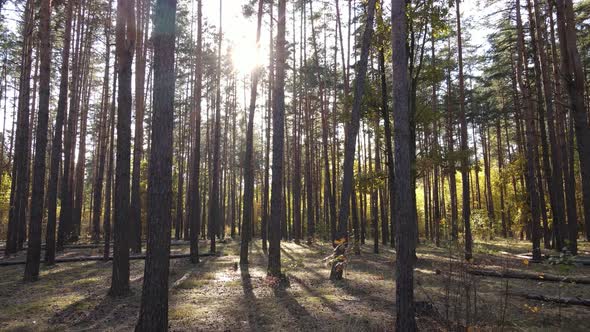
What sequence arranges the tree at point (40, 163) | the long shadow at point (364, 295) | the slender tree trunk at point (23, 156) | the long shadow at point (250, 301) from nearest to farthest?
the long shadow at point (250, 301)
the long shadow at point (364, 295)
the tree at point (40, 163)
the slender tree trunk at point (23, 156)

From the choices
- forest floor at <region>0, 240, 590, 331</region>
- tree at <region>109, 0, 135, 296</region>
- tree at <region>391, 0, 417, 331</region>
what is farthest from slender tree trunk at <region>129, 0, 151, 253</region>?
tree at <region>391, 0, 417, 331</region>

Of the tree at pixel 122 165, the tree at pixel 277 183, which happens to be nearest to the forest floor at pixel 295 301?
the tree at pixel 122 165

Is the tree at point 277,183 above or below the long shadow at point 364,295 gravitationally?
above

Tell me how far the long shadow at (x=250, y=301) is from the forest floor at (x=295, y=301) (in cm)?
2

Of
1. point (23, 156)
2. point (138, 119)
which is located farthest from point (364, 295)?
point (23, 156)

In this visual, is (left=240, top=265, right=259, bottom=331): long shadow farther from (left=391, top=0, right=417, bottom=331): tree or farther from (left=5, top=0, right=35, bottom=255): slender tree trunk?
(left=5, top=0, right=35, bottom=255): slender tree trunk

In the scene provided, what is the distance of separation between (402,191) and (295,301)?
4.43 meters

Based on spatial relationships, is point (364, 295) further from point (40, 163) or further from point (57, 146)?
point (57, 146)

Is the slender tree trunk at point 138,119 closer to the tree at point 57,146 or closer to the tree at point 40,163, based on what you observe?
the tree at point 57,146

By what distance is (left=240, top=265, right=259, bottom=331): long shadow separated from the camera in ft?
22.7

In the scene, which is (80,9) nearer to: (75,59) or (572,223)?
(75,59)

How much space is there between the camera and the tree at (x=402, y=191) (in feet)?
17.3

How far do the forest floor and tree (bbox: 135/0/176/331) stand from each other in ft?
4.90

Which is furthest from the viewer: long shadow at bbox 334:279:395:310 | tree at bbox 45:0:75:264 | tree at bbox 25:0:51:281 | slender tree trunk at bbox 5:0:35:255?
slender tree trunk at bbox 5:0:35:255
